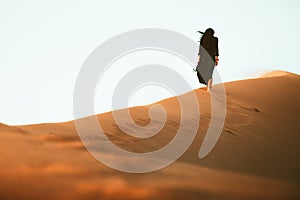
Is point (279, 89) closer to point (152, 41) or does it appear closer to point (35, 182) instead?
point (152, 41)

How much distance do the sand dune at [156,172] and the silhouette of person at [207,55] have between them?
3.26 metres

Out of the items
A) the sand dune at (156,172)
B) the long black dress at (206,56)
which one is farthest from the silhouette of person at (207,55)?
the sand dune at (156,172)

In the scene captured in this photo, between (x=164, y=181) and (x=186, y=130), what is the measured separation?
3013mm

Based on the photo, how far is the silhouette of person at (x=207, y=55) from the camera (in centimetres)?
927

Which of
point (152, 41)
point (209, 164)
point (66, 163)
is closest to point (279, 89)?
point (152, 41)

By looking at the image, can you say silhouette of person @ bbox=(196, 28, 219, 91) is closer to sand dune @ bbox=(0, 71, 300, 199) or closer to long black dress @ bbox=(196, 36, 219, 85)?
long black dress @ bbox=(196, 36, 219, 85)

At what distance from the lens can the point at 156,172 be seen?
110 inches

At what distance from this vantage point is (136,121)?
17.8 ft

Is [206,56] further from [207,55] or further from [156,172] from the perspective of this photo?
[156,172]

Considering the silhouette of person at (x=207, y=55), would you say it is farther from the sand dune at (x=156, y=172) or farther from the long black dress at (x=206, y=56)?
the sand dune at (x=156, y=172)

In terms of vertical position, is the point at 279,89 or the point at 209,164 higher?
the point at 279,89

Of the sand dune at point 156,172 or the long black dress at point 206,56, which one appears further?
the long black dress at point 206,56

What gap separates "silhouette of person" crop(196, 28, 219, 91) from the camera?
30.4 ft

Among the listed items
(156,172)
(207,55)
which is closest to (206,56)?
(207,55)
